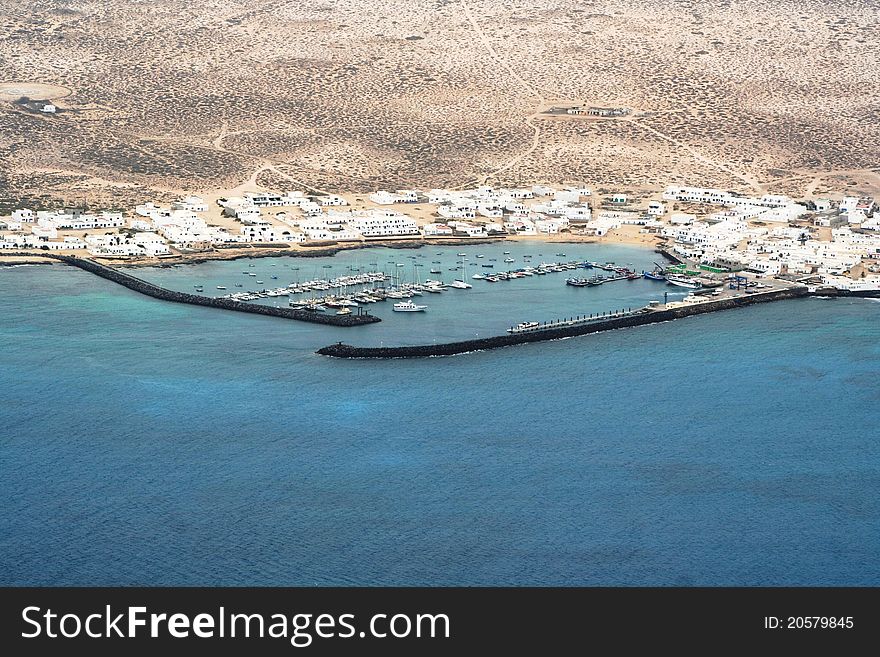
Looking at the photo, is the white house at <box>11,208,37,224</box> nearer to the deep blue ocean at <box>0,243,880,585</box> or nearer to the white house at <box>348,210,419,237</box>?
the white house at <box>348,210,419,237</box>

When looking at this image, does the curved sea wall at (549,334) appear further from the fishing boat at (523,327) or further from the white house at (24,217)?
the white house at (24,217)

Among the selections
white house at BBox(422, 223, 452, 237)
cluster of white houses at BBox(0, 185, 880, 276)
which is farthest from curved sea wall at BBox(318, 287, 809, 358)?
white house at BBox(422, 223, 452, 237)

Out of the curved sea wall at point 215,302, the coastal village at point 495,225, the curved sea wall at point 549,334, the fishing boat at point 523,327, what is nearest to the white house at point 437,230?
the coastal village at point 495,225

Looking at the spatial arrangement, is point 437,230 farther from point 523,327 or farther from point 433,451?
point 433,451

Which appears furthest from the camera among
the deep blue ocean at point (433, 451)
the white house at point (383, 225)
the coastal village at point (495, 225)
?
the white house at point (383, 225)

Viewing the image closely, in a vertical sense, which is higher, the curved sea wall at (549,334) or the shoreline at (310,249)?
the shoreline at (310,249)

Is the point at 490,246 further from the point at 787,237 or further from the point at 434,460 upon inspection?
the point at 434,460

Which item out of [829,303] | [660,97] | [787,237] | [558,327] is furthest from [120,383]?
[660,97]
